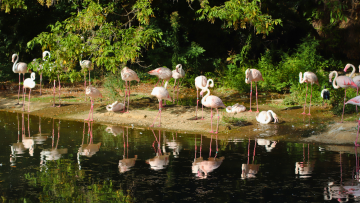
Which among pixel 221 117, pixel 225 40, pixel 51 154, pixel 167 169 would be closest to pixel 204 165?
pixel 167 169

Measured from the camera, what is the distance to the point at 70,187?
515 cm

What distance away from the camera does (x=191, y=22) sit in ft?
61.3

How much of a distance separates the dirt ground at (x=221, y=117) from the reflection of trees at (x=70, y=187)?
3.81 metres

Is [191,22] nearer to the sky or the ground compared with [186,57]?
nearer to the sky

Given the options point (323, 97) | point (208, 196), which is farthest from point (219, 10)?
point (208, 196)

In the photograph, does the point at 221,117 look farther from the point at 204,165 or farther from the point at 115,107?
the point at 204,165

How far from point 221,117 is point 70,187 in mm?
5584

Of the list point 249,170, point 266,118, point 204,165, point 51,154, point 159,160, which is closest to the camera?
point 249,170

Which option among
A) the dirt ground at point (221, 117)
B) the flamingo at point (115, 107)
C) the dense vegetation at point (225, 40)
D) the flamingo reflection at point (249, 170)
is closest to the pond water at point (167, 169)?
the flamingo reflection at point (249, 170)

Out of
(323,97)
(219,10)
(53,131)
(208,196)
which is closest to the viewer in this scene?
(208,196)

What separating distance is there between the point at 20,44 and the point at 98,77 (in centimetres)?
361

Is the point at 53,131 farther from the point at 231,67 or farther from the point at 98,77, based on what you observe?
the point at 231,67

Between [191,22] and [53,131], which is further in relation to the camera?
[191,22]

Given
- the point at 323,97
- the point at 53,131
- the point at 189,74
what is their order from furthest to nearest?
the point at 189,74
the point at 323,97
the point at 53,131
